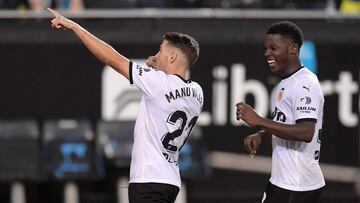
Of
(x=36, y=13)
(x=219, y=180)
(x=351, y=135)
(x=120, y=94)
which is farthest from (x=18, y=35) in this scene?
(x=351, y=135)

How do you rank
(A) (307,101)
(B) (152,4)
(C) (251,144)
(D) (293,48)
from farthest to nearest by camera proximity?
(B) (152,4) → (C) (251,144) → (D) (293,48) → (A) (307,101)

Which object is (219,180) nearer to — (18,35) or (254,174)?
(254,174)

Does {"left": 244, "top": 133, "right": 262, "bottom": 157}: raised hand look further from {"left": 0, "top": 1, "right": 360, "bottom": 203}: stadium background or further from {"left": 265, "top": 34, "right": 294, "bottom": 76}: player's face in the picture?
{"left": 0, "top": 1, "right": 360, "bottom": 203}: stadium background

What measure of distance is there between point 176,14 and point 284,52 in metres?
4.44

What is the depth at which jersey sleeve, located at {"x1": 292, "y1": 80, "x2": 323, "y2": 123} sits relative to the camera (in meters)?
6.90

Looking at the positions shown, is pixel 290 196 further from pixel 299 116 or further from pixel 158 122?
pixel 158 122

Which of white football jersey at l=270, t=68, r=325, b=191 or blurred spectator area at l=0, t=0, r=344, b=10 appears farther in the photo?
blurred spectator area at l=0, t=0, r=344, b=10

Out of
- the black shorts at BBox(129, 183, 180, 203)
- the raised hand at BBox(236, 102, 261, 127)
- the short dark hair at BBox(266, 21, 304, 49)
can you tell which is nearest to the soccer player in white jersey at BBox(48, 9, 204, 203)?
the black shorts at BBox(129, 183, 180, 203)

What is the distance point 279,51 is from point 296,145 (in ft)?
2.25

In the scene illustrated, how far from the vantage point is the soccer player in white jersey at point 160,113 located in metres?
6.90

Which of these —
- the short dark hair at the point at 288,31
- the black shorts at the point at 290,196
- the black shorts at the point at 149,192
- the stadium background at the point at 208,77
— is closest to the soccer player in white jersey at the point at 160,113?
the black shorts at the point at 149,192

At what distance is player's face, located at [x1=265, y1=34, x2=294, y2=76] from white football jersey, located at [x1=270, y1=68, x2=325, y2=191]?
104 millimetres

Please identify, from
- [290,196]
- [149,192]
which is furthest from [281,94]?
[149,192]

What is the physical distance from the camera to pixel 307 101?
22.7ft
